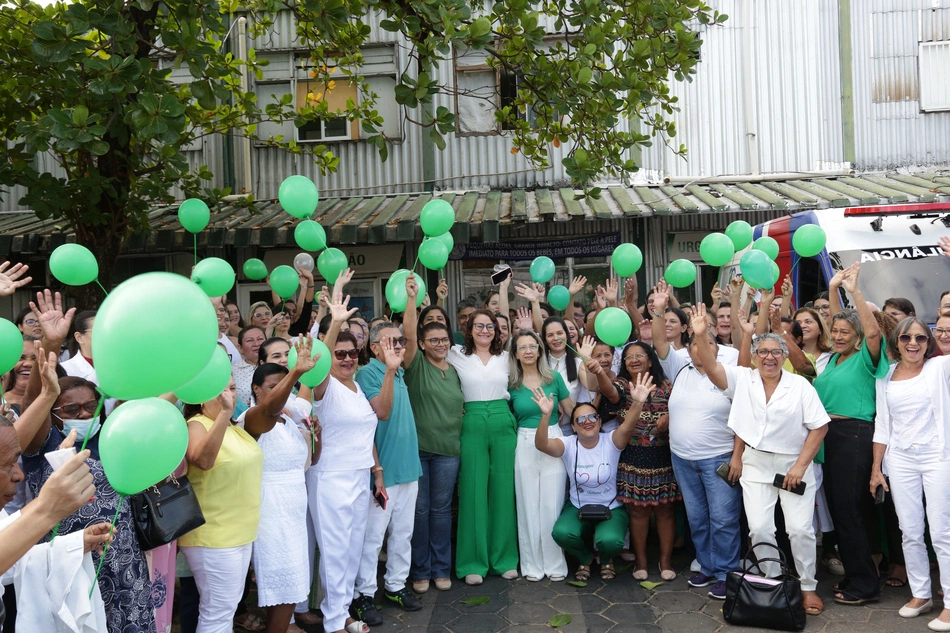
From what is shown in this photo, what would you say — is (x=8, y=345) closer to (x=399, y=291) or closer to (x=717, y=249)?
(x=399, y=291)

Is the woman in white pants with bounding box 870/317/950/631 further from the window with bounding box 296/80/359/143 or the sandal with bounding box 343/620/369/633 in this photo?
the window with bounding box 296/80/359/143

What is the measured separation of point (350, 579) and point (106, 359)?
Result: 2968mm

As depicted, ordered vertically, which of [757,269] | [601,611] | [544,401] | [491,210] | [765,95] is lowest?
[601,611]

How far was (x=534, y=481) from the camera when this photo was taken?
6066 mm

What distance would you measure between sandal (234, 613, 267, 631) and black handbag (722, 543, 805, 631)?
9.31 feet

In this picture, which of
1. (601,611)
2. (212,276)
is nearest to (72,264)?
(212,276)

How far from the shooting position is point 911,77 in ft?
42.7

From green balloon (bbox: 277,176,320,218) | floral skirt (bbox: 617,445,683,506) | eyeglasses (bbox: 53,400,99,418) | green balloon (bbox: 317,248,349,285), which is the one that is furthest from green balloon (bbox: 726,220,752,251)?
eyeglasses (bbox: 53,400,99,418)

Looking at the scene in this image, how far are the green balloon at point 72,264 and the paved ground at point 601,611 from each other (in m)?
2.88

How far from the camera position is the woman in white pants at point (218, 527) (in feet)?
13.6

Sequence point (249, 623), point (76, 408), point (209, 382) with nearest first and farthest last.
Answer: point (209, 382) → point (76, 408) → point (249, 623)

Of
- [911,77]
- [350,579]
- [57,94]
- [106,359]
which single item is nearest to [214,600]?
[350,579]

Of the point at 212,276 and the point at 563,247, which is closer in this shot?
the point at 212,276

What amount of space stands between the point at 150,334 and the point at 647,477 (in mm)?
4162
